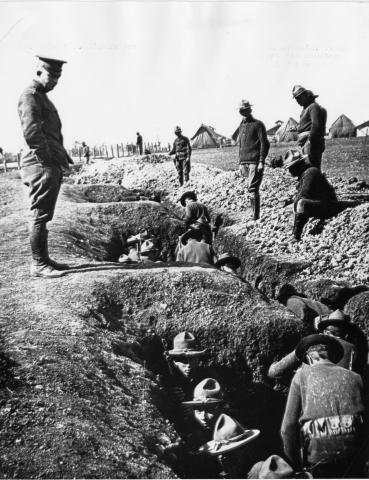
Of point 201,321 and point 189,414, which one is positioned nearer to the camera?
point 189,414

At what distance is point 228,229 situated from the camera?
9812mm

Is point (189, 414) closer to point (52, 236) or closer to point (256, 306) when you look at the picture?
point (256, 306)

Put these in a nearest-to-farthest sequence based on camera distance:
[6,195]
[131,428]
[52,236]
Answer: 1. [131,428]
2. [52,236]
3. [6,195]

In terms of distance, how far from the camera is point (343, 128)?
2944cm

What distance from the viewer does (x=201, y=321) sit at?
4883mm

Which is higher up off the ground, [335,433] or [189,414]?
[335,433]

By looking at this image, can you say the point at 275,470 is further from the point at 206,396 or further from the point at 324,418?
the point at 206,396

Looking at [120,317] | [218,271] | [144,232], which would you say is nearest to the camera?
[120,317]

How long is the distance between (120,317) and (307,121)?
467 cm

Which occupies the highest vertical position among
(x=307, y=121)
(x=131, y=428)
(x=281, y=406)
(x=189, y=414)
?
(x=307, y=121)

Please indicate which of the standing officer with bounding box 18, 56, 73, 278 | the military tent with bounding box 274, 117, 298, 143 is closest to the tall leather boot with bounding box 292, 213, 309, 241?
the standing officer with bounding box 18, 56, 73, 278

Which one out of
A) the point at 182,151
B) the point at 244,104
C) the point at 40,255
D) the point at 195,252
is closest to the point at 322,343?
the point at 40,255

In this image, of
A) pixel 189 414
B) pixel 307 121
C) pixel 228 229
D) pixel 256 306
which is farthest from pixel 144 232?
pixel 189 414

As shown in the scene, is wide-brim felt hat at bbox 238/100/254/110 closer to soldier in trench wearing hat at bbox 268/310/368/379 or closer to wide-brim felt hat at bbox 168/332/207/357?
wide-brim felt hat at bbox 168/332/207/357
